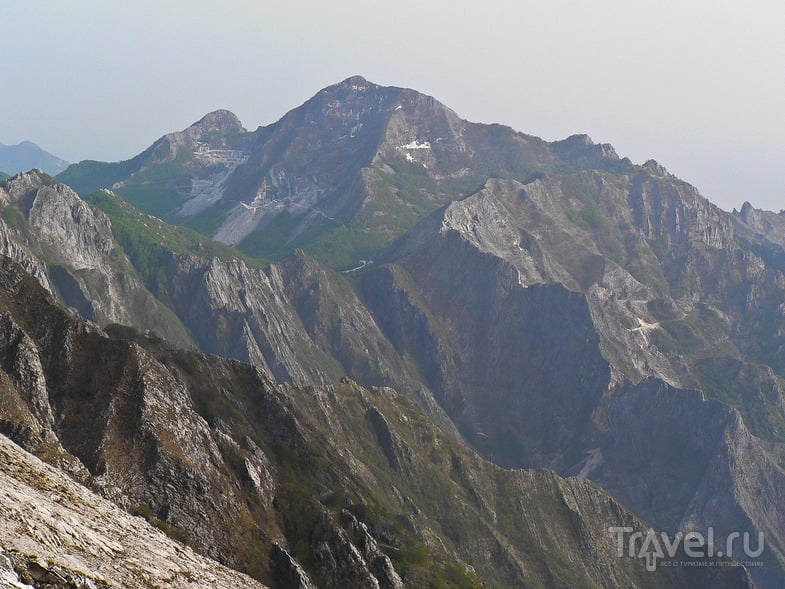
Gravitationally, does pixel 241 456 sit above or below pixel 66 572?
above

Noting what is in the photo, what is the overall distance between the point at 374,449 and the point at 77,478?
4485 inches

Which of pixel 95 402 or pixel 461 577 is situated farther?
pixel 461 577

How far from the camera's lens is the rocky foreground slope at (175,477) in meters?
60.8

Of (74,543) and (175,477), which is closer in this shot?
(74,543)

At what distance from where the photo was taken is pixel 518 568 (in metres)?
182

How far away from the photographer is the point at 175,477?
9312 centimetres

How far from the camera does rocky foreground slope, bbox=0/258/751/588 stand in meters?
60.8

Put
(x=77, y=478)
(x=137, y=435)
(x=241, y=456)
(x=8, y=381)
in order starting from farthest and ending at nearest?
(x=241, y=456)
(x=137, y=435)
(x=8, y=381)
(x=77, y=478)

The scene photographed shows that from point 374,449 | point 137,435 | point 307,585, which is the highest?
point 374,449

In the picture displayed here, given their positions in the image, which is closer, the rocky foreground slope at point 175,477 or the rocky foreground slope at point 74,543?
the rocky foreground slope at point 74,543

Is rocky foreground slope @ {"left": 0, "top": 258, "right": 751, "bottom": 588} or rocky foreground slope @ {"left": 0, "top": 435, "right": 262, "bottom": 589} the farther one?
rocky foreground slope @ {"left": 0, "top": 258, "right": 751, "bottom": 588}

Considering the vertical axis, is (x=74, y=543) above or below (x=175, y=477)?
below

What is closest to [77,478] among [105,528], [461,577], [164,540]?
[164,540]

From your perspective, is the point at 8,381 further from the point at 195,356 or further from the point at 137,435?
the point at 195,356
